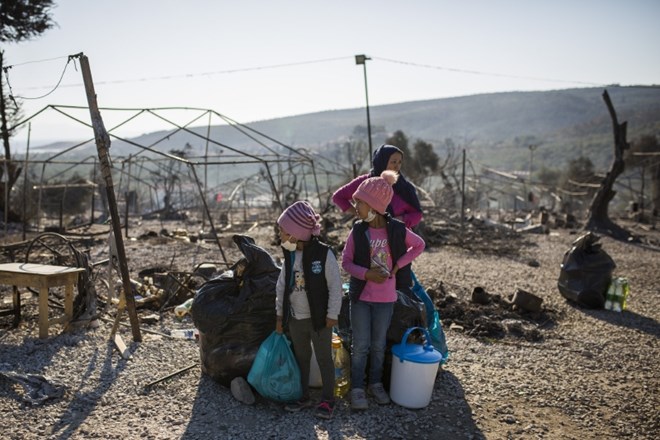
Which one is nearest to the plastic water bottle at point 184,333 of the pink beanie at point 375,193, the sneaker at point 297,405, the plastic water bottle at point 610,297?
the sneaker at point 297,405

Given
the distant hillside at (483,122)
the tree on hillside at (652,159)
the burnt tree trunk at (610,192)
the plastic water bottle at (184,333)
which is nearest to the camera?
the plastic water bottle at (184,333)

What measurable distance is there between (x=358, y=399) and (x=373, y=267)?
37.2 inches

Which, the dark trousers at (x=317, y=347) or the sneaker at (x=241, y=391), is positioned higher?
the dark trousers at (x=317, y=347)

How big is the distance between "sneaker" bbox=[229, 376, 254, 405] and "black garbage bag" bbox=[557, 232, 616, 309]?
5.02m

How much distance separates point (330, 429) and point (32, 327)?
3608 mm

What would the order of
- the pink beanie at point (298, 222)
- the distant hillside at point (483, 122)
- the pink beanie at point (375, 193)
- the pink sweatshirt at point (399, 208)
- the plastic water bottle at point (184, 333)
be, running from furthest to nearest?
the distant hillside at point (483, 122)
the plastic water bottle at point (184, 333)
the pink sweatshirt at point (399, 208)
the pink beanie at point (375, 193)
the pink beanie at point (298, 222)

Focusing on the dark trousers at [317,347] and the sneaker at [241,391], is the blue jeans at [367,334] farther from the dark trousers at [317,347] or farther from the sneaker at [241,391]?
the sneaker at [241,391]

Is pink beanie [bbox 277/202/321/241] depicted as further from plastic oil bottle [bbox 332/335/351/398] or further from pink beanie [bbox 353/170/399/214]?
plastic oil bottle [bbox 332/335/351/398]

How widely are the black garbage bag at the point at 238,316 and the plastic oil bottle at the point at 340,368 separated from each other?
51 centimetres

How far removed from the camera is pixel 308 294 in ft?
11.5

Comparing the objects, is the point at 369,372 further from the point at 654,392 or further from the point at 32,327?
the point at 32,327

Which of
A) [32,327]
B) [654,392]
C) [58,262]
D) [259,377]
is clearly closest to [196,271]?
[58,262]

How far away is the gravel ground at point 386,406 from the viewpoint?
3475 millimetres

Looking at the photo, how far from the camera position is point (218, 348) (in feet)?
13.1
